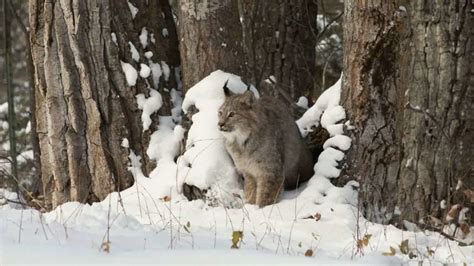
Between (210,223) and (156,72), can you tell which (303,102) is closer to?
(156,72)

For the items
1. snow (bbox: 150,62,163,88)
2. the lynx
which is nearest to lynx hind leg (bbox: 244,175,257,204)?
the lynx

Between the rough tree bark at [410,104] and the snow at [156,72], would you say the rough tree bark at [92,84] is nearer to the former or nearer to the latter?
the snow at [156,72]

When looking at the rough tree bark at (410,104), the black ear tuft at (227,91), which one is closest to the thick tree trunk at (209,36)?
the black ear tuft at (227,91)

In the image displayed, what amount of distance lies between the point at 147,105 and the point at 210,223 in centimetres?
173

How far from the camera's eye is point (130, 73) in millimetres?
7723

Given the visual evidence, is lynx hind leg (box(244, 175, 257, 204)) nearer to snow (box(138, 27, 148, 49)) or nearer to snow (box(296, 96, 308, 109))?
snow (box(296, 96, 308, 109))

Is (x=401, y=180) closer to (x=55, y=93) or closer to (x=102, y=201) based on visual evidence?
(x=102, y=201)

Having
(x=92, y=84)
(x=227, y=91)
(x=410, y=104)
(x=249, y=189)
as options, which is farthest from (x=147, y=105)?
(x=410, y=104)

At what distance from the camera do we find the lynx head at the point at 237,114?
7418mm

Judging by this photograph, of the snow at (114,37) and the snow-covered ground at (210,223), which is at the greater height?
the snow at (114,37)

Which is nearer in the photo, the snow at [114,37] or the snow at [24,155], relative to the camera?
the snow at [114,37]

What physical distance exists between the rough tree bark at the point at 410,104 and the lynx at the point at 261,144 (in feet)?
2.43

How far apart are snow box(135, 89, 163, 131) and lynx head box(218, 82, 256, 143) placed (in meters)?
0.70

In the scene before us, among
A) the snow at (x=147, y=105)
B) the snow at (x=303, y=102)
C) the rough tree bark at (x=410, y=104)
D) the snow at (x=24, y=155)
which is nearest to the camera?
the rough tree bark at (x=410, y=104)
